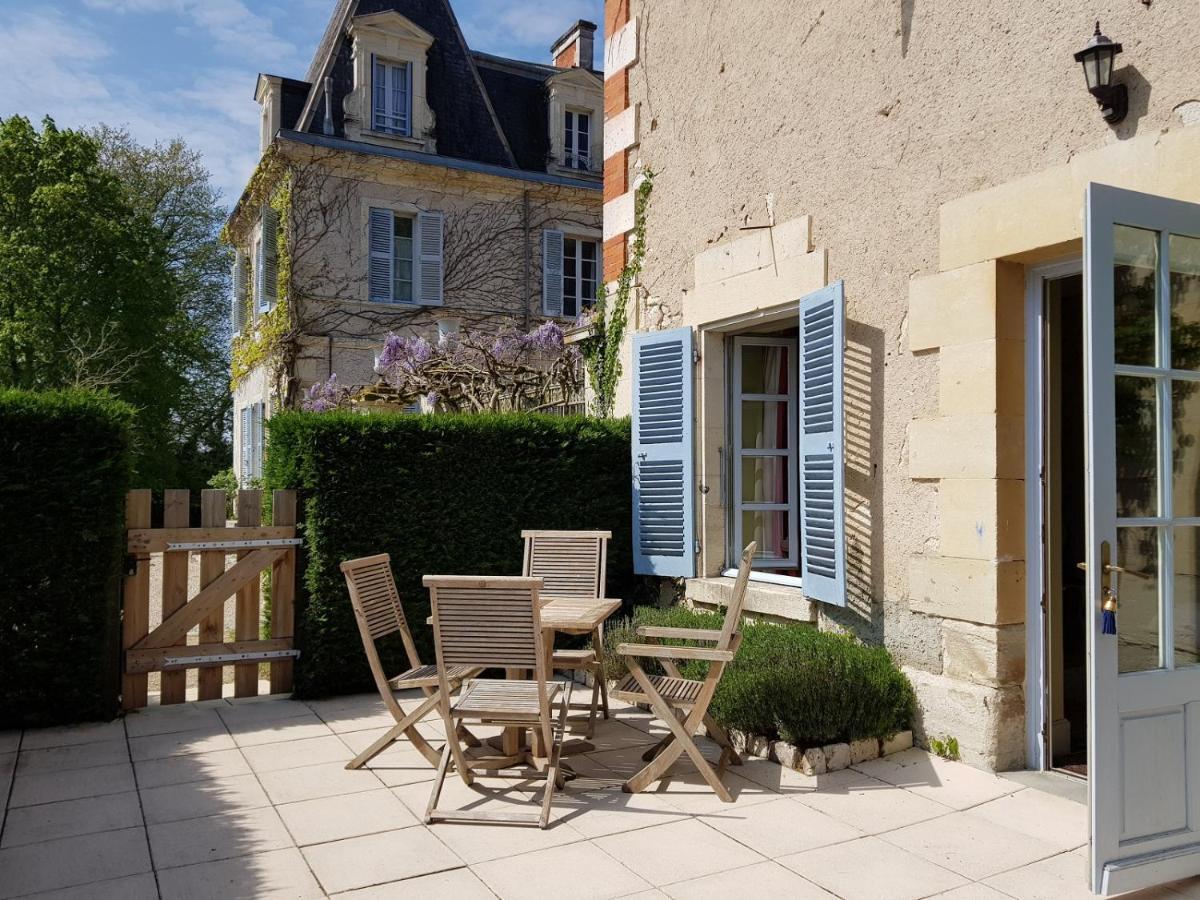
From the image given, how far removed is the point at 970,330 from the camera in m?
4.35

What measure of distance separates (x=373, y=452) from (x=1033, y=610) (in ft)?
12.6

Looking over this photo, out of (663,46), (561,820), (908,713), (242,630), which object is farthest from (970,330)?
(242,630)

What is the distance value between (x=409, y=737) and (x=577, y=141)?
14.4 m

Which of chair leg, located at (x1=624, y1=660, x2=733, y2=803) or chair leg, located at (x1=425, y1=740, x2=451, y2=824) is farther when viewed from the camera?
chair leg, located at (x1=624, y1=660, x2=733, y2=803)

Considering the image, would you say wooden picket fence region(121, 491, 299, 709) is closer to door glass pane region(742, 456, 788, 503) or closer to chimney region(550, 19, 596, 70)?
door glass pane region(742, 456, 788, 503)

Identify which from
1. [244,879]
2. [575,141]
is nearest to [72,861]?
[244,879]

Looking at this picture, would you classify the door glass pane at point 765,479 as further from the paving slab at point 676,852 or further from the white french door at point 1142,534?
the white french door at point 1142,534

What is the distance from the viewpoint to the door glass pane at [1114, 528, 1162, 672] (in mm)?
3119

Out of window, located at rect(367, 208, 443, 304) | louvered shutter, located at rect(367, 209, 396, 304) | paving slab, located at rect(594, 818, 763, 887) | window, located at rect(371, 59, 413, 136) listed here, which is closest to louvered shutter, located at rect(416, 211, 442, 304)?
window, located at rect(367, 208, 443, 304)

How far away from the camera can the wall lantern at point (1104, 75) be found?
12.1ft

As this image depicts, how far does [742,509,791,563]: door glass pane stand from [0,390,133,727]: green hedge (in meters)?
3.85

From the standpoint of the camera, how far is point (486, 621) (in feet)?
12.0

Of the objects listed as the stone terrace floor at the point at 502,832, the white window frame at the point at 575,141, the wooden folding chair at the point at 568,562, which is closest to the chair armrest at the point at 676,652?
the stone terrace floor at the point at 502,832

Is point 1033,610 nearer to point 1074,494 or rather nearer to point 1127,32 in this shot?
point 1074,494
